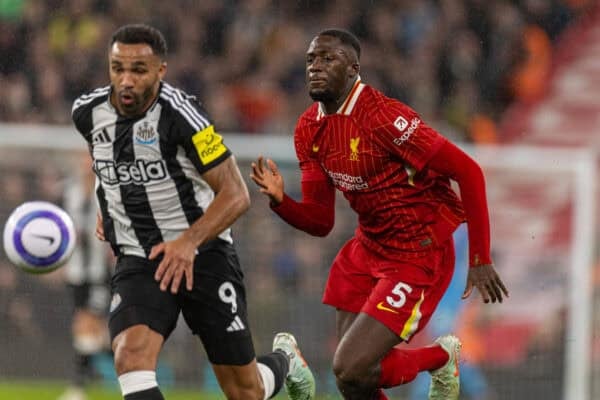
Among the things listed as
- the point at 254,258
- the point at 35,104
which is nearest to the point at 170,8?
the point at 35,104

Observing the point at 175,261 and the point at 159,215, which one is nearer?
the point at 175,261

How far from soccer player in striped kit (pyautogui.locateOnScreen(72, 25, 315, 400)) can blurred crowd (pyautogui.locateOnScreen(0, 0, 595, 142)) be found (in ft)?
26.2

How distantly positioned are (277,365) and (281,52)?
8907 millimetres

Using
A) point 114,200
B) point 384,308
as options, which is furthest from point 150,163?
point 384,308

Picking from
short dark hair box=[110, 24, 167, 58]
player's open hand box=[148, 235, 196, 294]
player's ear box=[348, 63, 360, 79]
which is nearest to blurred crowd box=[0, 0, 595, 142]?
player's ear box=[348, 63, 360, 79]

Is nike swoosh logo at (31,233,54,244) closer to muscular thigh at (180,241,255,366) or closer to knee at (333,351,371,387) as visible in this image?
muscular thigh at (180,241,255,366)

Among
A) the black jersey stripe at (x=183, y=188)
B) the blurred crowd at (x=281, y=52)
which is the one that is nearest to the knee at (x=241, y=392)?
the black jersey stripe at (x=183, y=188)

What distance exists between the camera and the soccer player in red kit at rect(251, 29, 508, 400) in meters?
6.88

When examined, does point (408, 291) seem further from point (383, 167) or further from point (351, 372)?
point (383, 167)

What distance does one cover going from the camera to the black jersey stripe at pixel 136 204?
21.9 feet

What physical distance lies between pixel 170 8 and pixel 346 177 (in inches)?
380

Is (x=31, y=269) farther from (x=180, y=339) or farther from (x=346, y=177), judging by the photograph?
(x=180, y=339)

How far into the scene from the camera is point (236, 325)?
6.82 m

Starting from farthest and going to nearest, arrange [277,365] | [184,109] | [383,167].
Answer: [277,365]
[383,167]
[184,109]
